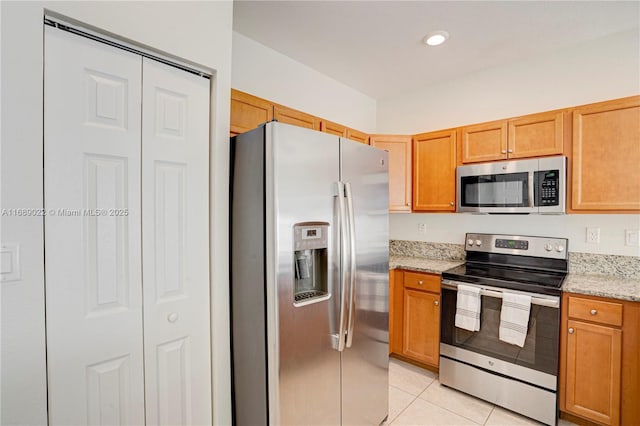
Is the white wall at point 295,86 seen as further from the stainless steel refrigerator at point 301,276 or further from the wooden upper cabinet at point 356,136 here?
the stainless steel refrigerator at point 301,276

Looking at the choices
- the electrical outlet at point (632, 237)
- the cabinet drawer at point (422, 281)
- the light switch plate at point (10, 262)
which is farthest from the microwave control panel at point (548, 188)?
the light switch plate at point (10, 262)

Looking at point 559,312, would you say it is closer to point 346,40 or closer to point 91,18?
point 346,40

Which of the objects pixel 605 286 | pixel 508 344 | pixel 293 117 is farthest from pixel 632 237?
pixel 293 117

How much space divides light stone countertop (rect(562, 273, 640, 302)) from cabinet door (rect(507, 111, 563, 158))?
0.92 m

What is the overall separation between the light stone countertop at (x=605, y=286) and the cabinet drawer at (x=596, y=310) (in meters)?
0.05

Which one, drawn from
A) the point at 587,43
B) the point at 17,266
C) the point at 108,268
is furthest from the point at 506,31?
the point at 17,266

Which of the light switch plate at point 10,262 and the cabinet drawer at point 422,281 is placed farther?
the cabinet drawer at point 422,281

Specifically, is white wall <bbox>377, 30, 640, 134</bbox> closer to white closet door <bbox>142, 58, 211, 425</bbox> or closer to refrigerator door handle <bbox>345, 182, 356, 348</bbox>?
refrigerator door handle <bbox>345, 182, 356, 348</bbox>

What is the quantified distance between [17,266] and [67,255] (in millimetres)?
135

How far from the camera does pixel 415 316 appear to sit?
8.88ft

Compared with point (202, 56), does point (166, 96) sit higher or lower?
lower

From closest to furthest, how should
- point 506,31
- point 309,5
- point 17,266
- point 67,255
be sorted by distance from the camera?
point 17,266 < point 67,255 < point 309,5 < point 506,31

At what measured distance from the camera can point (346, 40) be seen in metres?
2.37

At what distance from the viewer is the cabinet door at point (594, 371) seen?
6.18 ft
